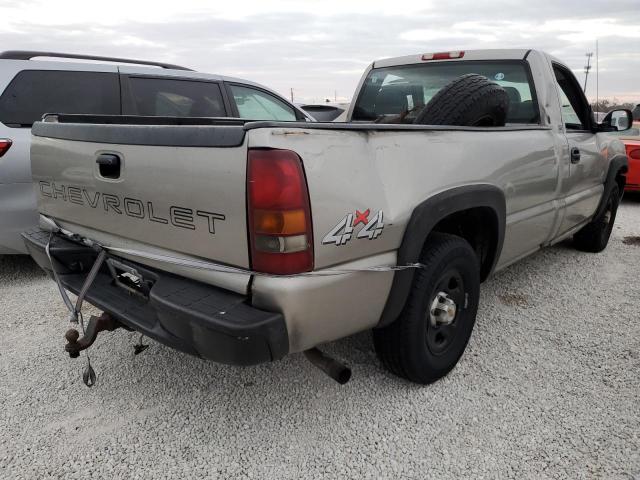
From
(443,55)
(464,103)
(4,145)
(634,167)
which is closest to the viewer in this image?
(464,103)

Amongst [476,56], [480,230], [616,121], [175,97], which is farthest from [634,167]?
[175,97]

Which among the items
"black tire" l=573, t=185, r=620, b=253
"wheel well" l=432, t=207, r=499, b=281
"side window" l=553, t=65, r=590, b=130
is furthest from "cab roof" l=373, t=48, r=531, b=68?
"black tire" l=573, t=185, r=620, b=253

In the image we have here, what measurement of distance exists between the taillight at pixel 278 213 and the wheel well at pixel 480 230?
115 centimetres

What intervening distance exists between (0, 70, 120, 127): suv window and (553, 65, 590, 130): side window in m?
3.69

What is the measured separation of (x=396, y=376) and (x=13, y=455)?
69.5 inches

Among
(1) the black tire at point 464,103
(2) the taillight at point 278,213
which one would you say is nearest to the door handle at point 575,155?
(1) the black tire at point 464,103

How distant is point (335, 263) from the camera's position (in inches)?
75.9

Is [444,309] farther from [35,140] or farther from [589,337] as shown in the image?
[35,140]

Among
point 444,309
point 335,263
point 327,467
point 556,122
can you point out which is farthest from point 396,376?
point 556,122

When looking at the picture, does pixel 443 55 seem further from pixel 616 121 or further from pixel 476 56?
pixel 616 121

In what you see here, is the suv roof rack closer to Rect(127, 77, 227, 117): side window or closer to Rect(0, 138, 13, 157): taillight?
Rect(127, 77, 227, 117): side window

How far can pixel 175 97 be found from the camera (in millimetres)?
5102

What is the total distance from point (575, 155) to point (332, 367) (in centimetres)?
267

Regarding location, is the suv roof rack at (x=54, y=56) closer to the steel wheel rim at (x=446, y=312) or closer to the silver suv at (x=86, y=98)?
the silver suv at (x=86, y=98)
